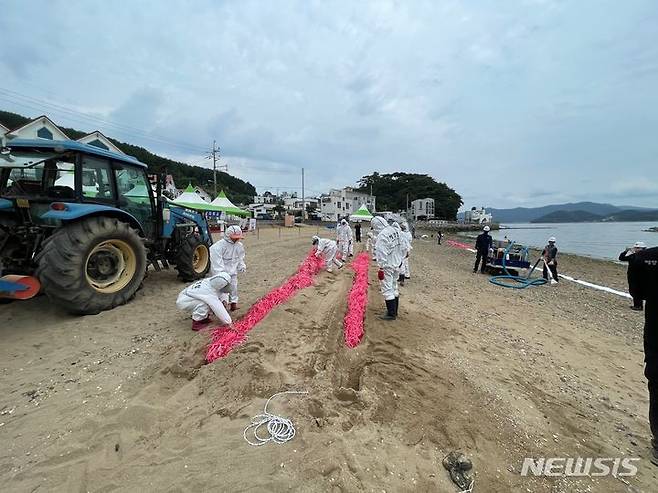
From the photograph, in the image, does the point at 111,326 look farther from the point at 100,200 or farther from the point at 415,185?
the point at 415,185

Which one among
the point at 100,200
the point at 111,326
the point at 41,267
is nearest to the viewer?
the point at 41,267

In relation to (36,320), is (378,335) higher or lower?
lower

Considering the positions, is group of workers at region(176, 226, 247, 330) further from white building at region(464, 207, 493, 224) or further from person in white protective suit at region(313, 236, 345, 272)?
white building at region(464, 207, 493, 224)

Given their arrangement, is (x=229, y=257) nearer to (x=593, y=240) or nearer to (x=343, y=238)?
(x=343, y=238)

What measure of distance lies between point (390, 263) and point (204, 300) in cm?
312

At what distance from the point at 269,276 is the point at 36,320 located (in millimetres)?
5010

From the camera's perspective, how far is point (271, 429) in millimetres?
2354

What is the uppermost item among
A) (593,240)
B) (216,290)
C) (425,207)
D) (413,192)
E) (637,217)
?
(413,192)

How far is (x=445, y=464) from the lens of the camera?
7.21 ft

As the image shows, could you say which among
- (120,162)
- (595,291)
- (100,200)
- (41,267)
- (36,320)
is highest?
(120,162)

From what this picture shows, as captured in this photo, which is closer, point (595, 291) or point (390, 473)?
point (390, 473)

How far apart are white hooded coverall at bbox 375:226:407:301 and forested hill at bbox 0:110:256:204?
1676 inches

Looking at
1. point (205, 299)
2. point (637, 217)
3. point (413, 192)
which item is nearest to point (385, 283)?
point (205, 299)

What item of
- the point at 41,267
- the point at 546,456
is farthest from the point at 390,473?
the point at 41,267
